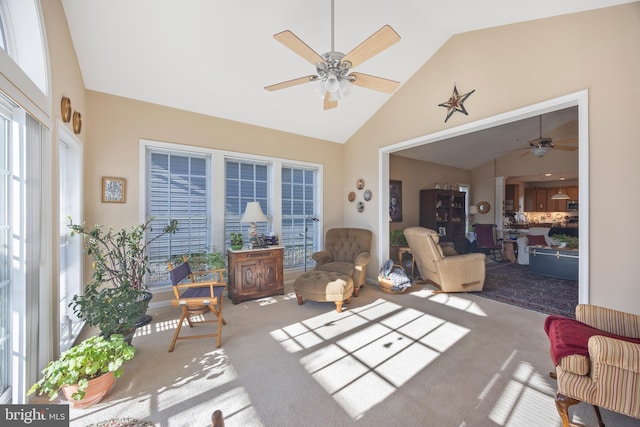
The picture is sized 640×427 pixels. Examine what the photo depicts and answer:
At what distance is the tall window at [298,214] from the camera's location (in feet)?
16.0

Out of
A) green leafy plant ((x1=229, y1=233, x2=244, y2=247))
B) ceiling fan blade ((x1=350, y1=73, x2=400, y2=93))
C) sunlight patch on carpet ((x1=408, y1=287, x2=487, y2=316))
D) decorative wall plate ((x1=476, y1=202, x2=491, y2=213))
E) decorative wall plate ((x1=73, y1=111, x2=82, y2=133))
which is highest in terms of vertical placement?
ceiling fan blade ((x1=350, y1=73, x2=400, y2=93))

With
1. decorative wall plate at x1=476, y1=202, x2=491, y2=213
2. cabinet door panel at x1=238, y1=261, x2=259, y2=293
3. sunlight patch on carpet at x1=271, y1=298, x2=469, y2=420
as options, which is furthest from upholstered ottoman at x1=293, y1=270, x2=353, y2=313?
decorative wall plate at x1=476, y1=202, x2=491, y2=213

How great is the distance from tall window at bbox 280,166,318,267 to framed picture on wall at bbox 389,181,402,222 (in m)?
1.90

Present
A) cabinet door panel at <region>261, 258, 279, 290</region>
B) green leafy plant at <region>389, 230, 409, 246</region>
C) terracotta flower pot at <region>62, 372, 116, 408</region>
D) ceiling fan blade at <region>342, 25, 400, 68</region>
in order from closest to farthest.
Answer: terracotta flower pot at <region>62, 372, 116, 408</region>, ceiling fan blade at <region>342, 25, 400, 68</region>, cabinet door panel at <region>261, 258, 279, 290</region>, green leafy plant at <region>389, 230, 409, 246</region>

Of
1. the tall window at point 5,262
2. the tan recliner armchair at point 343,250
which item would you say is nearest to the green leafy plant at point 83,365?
the tall window at point 5,262

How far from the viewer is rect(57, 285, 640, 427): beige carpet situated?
1.73 meters

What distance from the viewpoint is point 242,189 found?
174 inches

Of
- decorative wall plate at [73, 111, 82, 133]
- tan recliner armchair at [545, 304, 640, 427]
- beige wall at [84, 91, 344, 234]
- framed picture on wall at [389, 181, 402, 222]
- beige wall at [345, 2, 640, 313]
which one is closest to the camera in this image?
tan recliner armchair at [545, 304, 640, 427]

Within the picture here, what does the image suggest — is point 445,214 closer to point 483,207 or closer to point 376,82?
point 483,207

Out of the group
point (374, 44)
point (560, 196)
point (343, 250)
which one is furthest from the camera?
point (560, 196)

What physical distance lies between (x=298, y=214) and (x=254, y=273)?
5.01 ft

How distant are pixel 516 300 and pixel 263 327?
12.2 feet

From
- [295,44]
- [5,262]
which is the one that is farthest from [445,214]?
[5,262]

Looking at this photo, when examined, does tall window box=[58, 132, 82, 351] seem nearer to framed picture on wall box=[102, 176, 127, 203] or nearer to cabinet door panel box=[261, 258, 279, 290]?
framed picture on wall box=[102, 176, 127, 203]
